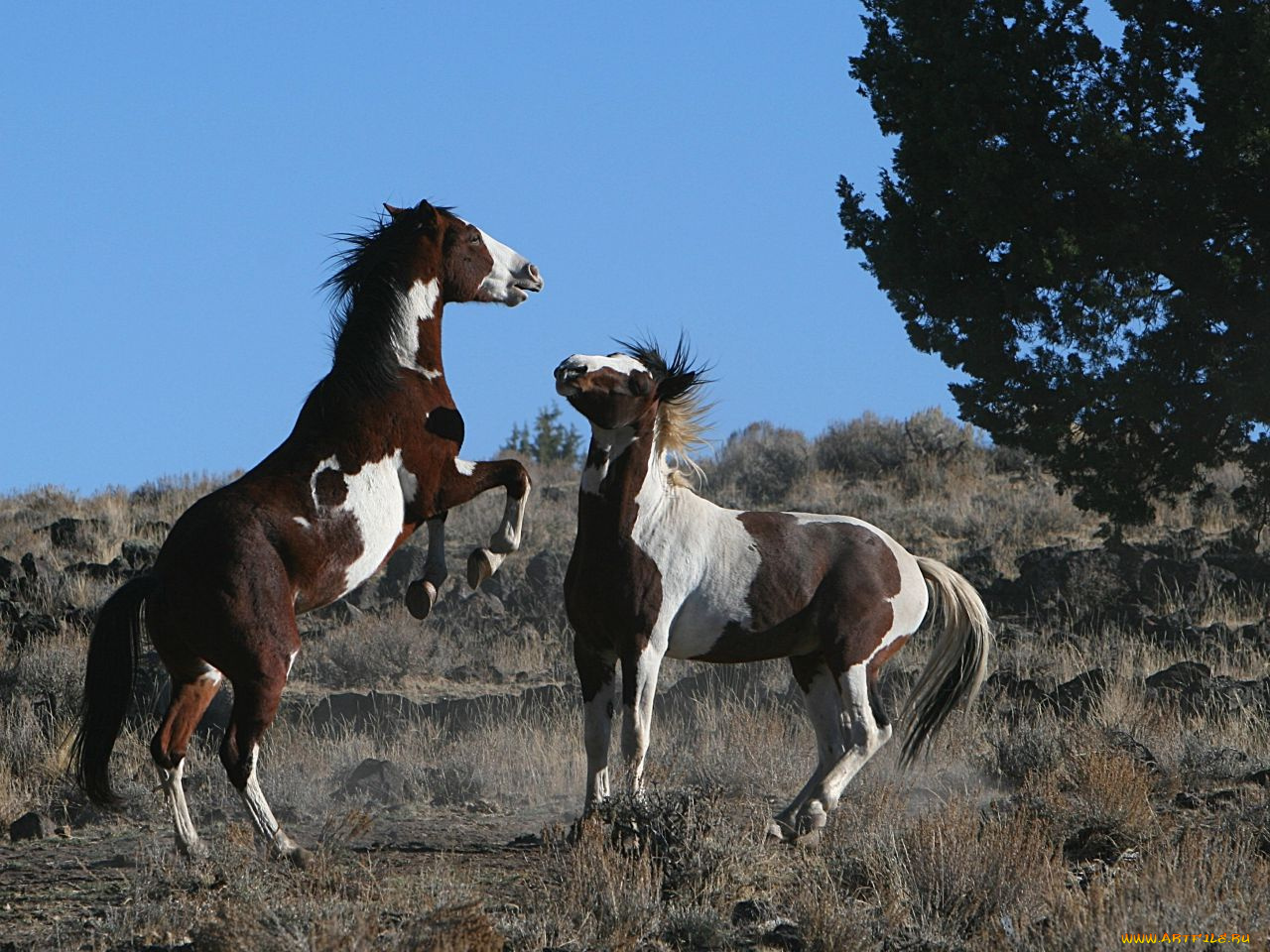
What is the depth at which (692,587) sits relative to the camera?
795cm

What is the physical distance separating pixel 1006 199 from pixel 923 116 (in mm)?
1275

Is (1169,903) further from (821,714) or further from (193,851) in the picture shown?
(193,851)

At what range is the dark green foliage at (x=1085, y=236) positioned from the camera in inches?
635

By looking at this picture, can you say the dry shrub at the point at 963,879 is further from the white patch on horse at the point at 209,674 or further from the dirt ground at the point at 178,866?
the white patch on horse at the point at 209,674

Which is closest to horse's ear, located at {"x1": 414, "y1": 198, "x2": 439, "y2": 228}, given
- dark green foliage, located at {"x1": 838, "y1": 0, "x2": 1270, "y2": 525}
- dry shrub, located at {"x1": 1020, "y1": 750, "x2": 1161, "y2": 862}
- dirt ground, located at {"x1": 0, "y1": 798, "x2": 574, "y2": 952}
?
dirt ground, located at {"x1": 0, "y1": 798, "x2": 574, "y2": 952}

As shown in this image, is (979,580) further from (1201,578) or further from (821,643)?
(821,643)

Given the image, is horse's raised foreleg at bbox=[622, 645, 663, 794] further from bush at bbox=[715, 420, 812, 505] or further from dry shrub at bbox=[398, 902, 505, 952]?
bush at bbox=[715, 420, 812, 505]

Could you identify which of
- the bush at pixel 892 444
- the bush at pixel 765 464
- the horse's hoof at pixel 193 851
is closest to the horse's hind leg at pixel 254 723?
the horse's hoof at pixel 193 851

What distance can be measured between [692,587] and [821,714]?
1.08 meters

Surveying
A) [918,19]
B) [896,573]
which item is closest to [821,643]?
[896,573]

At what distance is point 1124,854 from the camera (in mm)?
7582

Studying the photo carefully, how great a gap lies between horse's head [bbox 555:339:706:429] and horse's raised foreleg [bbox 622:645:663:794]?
1.18 m

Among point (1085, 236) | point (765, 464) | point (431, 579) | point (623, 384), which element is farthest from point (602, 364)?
point (765, 464)

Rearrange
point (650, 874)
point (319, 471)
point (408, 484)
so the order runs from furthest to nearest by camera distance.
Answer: point (408, 484) < point (319, 471) < point (650, 874)
